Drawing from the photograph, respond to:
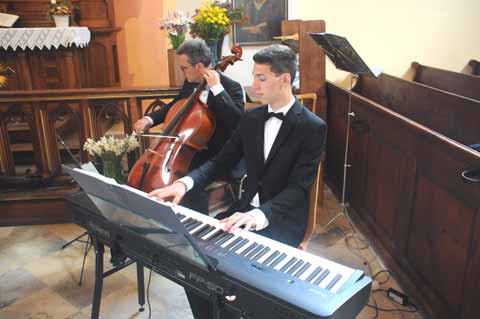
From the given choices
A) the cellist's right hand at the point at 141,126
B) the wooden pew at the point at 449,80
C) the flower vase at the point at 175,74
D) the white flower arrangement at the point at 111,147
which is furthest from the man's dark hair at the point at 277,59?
the wooden pew at the point at 449,80

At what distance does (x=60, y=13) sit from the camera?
4910mm

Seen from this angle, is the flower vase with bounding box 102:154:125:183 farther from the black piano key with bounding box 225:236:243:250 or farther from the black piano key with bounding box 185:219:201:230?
the black piano key with bounding box 225:236:243:250

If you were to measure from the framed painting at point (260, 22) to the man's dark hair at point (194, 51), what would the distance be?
174 centimetres

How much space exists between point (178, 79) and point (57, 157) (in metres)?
1.16

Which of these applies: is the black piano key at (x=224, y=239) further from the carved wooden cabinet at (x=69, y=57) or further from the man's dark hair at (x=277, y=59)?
the carved wooden cabinet at (x=69, y=57)

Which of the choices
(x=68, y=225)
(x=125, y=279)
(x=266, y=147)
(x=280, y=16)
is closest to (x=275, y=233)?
(x=266, y=147)

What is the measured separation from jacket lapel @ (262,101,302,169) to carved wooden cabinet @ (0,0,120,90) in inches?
163

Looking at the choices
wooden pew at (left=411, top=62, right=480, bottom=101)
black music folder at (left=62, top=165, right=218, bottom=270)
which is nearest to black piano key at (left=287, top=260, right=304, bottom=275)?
black music folder at (left=62, top=165, right=218, bottom=270)

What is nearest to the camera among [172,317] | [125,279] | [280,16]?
[172,317]

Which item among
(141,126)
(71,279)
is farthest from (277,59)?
(71,279)

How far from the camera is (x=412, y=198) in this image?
2.30 m

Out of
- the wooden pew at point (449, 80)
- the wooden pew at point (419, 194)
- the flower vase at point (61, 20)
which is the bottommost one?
the wooden pew at point (419, 194)

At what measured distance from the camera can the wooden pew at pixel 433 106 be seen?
2455 millimetres

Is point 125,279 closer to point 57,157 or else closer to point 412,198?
point 57,157
